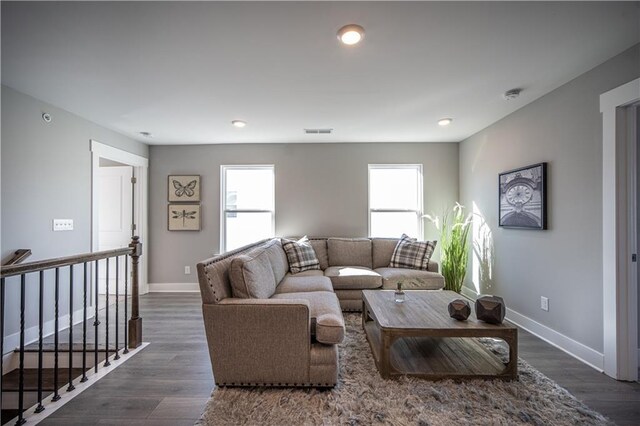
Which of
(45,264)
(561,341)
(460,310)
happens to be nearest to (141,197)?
(45,264)

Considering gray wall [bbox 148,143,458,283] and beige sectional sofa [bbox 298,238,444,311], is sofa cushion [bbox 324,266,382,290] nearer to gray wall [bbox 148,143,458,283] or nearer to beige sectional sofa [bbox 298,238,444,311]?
beige sectional sofa [bbox 298,238,444,311]

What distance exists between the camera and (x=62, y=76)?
2.48 meters

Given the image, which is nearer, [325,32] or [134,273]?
[325,32]

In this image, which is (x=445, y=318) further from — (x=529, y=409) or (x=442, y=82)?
(x=442, y=82)

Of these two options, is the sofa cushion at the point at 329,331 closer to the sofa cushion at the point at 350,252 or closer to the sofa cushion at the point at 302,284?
the sofa cushion at the point at 302,284

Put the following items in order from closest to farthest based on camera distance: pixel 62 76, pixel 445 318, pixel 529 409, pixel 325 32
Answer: pixel 529 409 < pixel 325 32 < pixel 445 318 < pixel 62 76

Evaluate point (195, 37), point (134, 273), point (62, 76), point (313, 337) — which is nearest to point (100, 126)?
point (62, 76)

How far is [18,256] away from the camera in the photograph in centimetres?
270

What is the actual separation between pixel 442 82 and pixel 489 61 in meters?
0.41

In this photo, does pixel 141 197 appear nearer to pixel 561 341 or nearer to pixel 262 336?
pixel 262 336

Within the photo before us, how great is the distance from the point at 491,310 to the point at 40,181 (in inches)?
168

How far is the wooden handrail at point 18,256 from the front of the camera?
105 inches

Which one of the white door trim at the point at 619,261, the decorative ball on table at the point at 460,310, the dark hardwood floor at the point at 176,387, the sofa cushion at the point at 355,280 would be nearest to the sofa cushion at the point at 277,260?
the sofa cushion at the point at 355,280

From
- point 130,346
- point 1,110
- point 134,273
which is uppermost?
point 1,110
